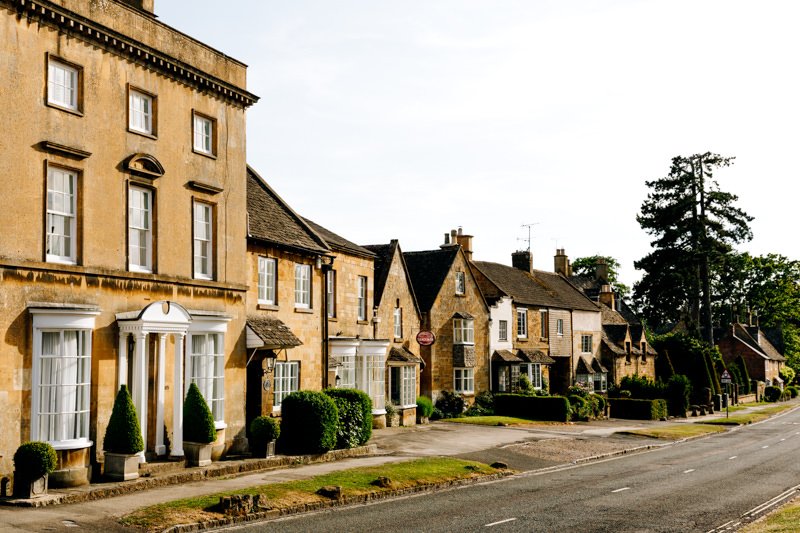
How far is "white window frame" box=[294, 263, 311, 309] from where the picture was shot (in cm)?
3017

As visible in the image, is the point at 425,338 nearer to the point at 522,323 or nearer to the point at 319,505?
the point at 522,323

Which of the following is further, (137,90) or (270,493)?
(137,90)

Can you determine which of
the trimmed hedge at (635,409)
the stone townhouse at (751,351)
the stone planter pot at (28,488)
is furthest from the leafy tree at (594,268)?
the stone planter pot at (28,488)

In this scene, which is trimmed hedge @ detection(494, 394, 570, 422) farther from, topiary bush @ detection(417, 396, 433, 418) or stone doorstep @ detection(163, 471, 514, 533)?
stone doorstep @ detection(163, 471, 514, 533)

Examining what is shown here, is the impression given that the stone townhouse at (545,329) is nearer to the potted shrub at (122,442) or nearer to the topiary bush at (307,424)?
the topiary bush at (307,424)

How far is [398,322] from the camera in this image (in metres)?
42.0

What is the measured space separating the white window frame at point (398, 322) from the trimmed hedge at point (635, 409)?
661 inches

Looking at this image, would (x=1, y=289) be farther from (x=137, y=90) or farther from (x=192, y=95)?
(x=192, y=95)

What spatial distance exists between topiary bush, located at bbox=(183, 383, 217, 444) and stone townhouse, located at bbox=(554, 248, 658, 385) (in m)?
47.0

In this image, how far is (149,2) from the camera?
78.2 ft

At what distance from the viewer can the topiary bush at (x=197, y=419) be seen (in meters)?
22.2

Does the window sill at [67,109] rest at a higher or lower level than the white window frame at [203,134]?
lower

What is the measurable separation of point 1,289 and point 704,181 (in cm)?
6447

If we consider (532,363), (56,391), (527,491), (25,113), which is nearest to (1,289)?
(56,391)
